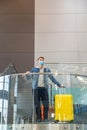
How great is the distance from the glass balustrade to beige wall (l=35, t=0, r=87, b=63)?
390cm

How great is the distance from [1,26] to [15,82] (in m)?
4.84

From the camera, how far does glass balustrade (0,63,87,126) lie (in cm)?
544

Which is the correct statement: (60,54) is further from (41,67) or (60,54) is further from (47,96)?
(47,96)

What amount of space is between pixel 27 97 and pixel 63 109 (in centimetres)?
80

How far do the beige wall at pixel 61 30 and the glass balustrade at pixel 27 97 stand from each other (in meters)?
3.90

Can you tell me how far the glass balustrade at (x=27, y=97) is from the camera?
544 centimetres

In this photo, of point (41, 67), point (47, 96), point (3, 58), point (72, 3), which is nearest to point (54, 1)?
point (72, 3)

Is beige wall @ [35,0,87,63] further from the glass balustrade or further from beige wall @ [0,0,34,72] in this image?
the glass balustrade

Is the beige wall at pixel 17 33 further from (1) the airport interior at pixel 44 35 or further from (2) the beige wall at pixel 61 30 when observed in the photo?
(2) the beige wall at pixel 61 30

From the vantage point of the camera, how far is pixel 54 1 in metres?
10.6

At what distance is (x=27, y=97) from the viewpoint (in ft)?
18.1

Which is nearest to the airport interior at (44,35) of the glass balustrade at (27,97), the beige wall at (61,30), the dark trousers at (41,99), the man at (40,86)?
the beige wall at (61,30)

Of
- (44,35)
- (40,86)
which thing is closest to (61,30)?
(44,35)

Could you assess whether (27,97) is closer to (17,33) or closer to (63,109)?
(63,109)
